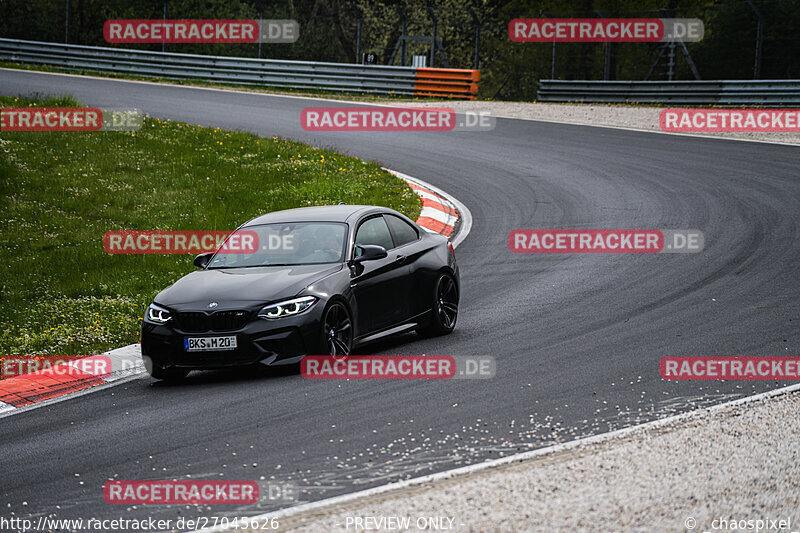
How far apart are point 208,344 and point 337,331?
1177 millimetres

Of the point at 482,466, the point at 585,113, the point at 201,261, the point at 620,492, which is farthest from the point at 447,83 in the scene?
the point at 620,492

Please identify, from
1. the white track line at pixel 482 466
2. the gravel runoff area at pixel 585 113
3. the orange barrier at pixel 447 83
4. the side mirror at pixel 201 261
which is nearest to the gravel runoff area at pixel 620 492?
the white track line at pixel 482 466

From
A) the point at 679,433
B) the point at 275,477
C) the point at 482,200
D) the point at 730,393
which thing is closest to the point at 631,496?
the point at 679,433

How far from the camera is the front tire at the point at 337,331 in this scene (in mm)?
9125

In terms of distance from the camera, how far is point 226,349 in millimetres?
8930

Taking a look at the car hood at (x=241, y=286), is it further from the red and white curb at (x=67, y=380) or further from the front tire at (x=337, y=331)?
the red and white curb at (x=67, y=380)

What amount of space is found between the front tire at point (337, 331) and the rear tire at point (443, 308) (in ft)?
4.67

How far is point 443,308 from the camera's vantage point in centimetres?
1088

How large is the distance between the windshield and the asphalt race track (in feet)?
3.61

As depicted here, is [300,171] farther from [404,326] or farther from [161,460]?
[161,460]

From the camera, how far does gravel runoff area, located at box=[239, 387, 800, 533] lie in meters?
5.27

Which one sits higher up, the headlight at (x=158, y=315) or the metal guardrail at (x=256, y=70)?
the metal guardrail at (x=256, y=70)

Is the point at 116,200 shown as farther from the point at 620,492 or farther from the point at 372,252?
the point at 620,492

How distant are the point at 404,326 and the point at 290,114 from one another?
59.6ft
